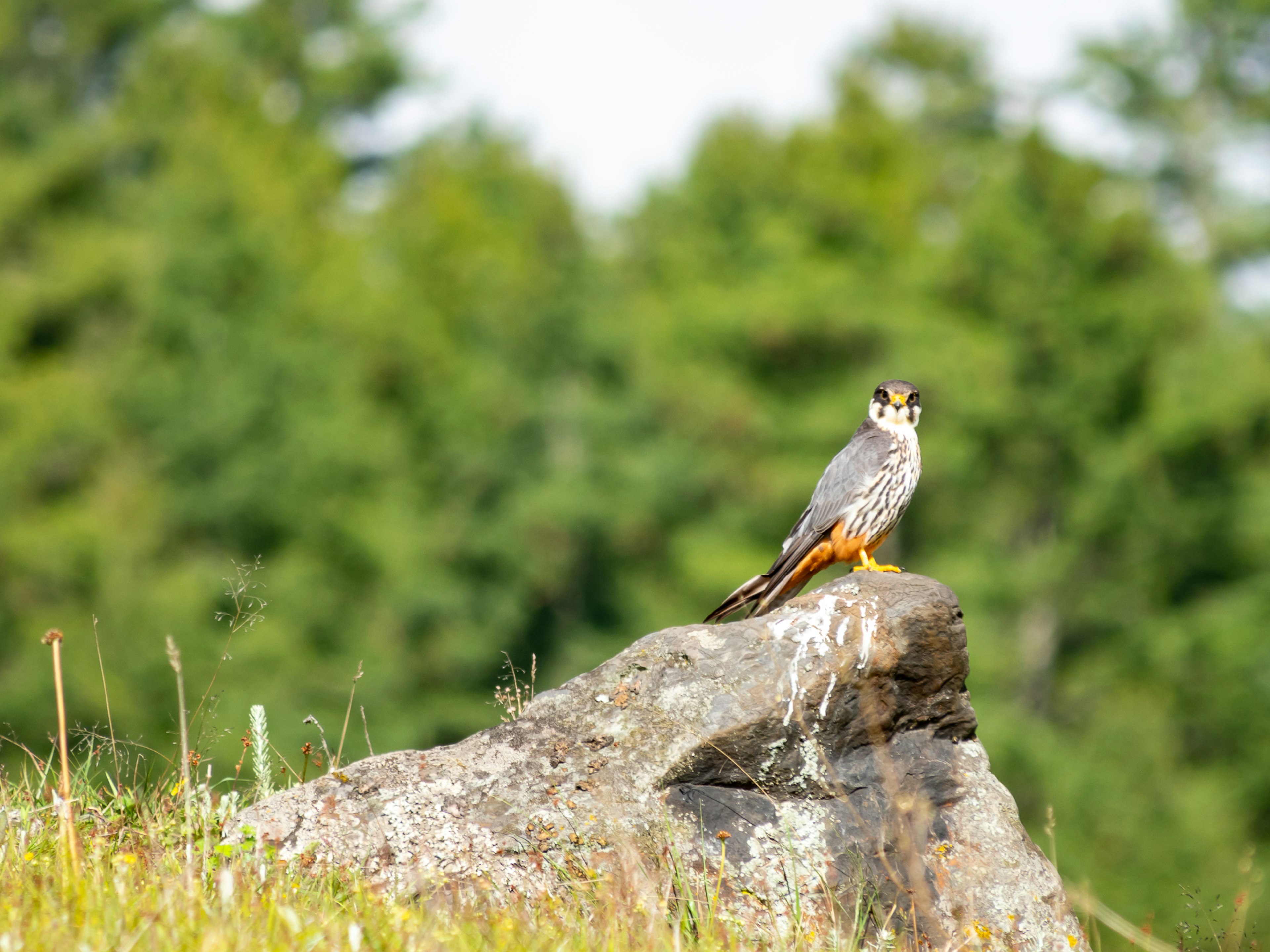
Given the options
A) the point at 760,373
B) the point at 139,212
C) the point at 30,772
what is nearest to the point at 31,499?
the point at 139,212

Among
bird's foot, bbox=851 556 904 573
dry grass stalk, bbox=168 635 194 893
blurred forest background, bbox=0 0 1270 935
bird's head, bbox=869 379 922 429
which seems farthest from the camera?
blurred forest background, bbox=0 0 1270 935

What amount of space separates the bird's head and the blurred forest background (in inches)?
546

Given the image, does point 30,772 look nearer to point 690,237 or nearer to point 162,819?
point 162,819

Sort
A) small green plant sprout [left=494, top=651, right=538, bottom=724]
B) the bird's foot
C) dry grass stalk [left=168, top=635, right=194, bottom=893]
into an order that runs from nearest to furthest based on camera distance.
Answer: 1. dry grass stalk [left=168, top=635, right=194, bottom=893]
2. small green plant sprout [left=494, top=651, right=538, bottom=724]
3. the bird's foot

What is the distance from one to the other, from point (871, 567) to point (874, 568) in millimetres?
90

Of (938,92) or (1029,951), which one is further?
(938,92)

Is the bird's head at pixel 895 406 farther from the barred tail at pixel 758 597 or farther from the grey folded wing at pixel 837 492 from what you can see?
the barred tail at pixel 758 597

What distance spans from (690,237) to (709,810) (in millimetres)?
25380

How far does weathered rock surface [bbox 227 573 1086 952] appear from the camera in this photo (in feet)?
12.8

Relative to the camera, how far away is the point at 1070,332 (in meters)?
23.0

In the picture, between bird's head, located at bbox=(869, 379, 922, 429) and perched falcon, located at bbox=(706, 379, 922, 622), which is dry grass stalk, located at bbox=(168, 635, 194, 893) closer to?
perched falcon, located at bbox=(706, 379, 922, 622)

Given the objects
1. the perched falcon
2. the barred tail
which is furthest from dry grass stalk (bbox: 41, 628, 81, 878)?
the perched falcon

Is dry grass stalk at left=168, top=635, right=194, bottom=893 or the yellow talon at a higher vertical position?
the yellow talon

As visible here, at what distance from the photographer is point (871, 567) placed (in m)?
5.76
